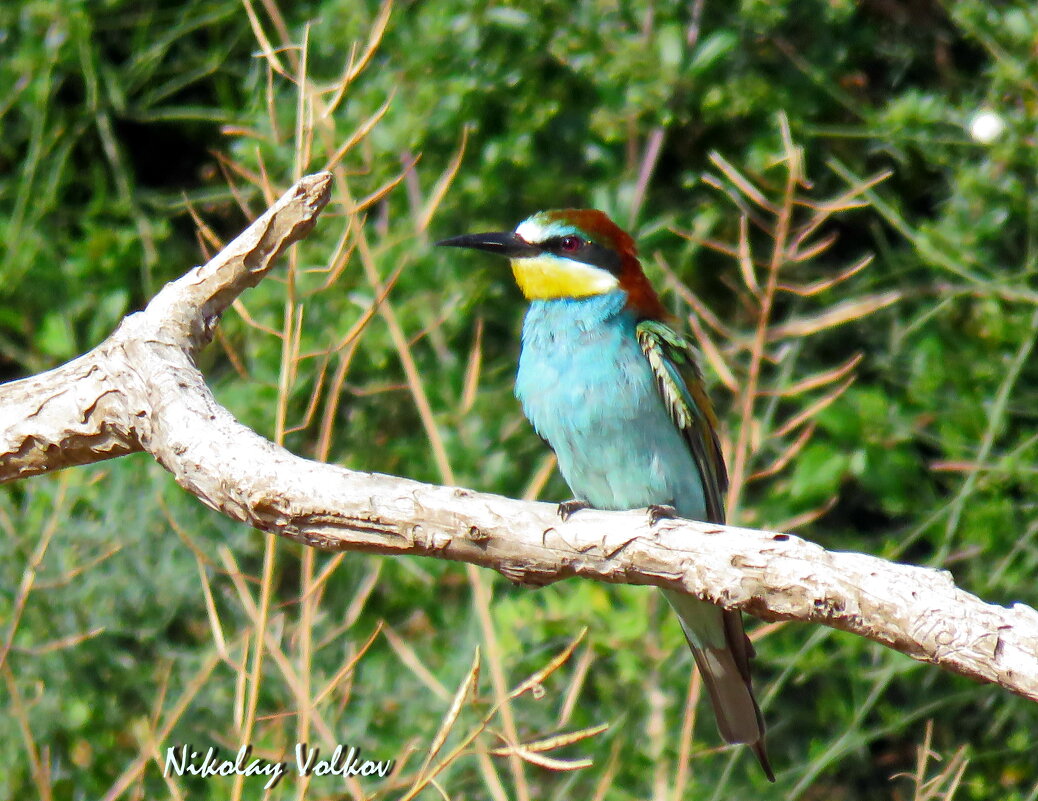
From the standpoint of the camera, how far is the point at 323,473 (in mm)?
1899

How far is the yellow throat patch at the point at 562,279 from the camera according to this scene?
2947 millimetres

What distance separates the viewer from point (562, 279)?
9.77 ft

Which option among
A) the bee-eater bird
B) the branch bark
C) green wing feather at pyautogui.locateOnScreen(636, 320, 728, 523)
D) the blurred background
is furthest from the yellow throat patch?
the branch bark

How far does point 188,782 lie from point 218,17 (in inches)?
89.6

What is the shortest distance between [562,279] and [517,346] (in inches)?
35.0

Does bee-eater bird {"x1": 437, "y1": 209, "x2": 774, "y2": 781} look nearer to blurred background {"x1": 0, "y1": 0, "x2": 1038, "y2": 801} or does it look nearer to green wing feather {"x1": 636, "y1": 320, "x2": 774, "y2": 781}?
green wing feather {"x1": 636, "y1": 320, "x2": 774, "y2": 781}

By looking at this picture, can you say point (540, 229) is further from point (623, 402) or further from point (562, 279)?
point (623, 402)

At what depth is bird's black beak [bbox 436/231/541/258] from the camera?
303 centimetres

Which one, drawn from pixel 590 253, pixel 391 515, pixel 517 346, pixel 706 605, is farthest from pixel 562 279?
pixel 391 515

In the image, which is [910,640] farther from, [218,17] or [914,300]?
[218,17]

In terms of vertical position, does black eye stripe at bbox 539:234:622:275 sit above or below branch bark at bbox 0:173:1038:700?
below

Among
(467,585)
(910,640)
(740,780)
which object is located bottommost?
(740,780)

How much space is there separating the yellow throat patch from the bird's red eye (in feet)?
0.08

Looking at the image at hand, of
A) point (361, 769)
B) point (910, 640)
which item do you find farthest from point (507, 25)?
point (910, 640)
